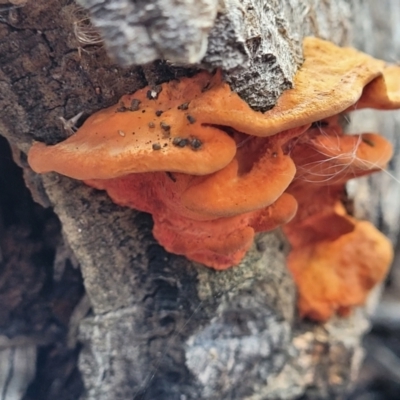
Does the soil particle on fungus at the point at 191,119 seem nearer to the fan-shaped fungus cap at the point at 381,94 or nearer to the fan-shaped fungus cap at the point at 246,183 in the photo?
the fan-shaped fungus cap at the point at 246,183

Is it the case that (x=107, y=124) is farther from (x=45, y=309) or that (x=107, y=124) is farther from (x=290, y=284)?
(x=290, y=284)

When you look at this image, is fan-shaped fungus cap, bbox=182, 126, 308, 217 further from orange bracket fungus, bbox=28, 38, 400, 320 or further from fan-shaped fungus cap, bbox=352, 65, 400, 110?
fan-shaped fungus cap, bbox=352, 65, 400, 110

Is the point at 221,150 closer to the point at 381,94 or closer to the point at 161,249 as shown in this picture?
the point at 381,94

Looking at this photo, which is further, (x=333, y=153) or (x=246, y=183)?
(x=333, y=153)

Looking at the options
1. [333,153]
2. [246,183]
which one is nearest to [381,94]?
[333,153]

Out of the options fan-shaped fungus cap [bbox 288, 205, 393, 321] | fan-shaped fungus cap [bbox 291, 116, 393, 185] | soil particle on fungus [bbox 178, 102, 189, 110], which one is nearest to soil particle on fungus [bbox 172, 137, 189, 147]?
soil particle on fungus [bbox 178, 102, 189, 110]

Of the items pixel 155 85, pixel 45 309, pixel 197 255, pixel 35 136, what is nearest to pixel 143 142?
pixel 155 85
